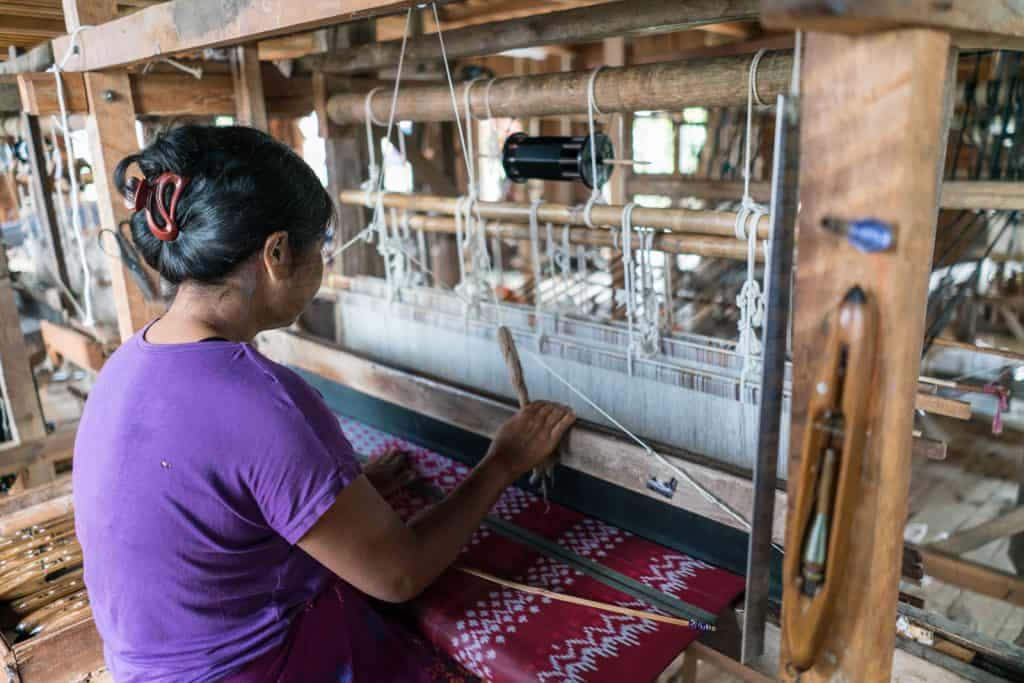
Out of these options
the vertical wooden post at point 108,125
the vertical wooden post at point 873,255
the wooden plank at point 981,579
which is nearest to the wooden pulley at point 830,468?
the vertical wooden post at point 873,255

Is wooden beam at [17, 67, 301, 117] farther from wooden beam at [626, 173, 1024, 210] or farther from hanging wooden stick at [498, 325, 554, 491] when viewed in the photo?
wooden beam at [626, 173, 1024, 210]

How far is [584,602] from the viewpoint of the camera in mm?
1422

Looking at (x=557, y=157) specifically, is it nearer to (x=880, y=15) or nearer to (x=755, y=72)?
(x=755, y=72)

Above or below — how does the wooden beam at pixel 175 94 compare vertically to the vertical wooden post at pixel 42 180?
above

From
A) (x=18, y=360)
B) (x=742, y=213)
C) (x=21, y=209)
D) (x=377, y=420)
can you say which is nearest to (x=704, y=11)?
(x=742, y=213)

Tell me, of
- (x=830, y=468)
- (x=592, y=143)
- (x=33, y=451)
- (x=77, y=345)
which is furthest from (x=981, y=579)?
(x=77, y=345)

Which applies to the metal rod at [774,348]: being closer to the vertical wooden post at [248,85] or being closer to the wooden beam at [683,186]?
the vertical wooden post at [248,85]

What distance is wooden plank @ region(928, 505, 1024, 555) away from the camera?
2.84 meters

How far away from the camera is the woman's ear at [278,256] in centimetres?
120

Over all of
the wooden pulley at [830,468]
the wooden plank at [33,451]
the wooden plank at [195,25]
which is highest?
the wooden plank at [195,25]

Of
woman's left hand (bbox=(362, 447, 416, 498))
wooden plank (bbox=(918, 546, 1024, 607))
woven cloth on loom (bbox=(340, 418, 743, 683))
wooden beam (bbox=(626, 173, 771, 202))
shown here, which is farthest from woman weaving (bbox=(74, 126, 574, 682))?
wooden beam (bbox=(626, 173, 771, 202))

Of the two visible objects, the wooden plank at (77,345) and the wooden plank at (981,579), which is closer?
the wooden plank at (981,579)

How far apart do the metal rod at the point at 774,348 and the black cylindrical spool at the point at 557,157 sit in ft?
3.50

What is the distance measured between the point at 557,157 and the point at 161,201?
3.20ft
